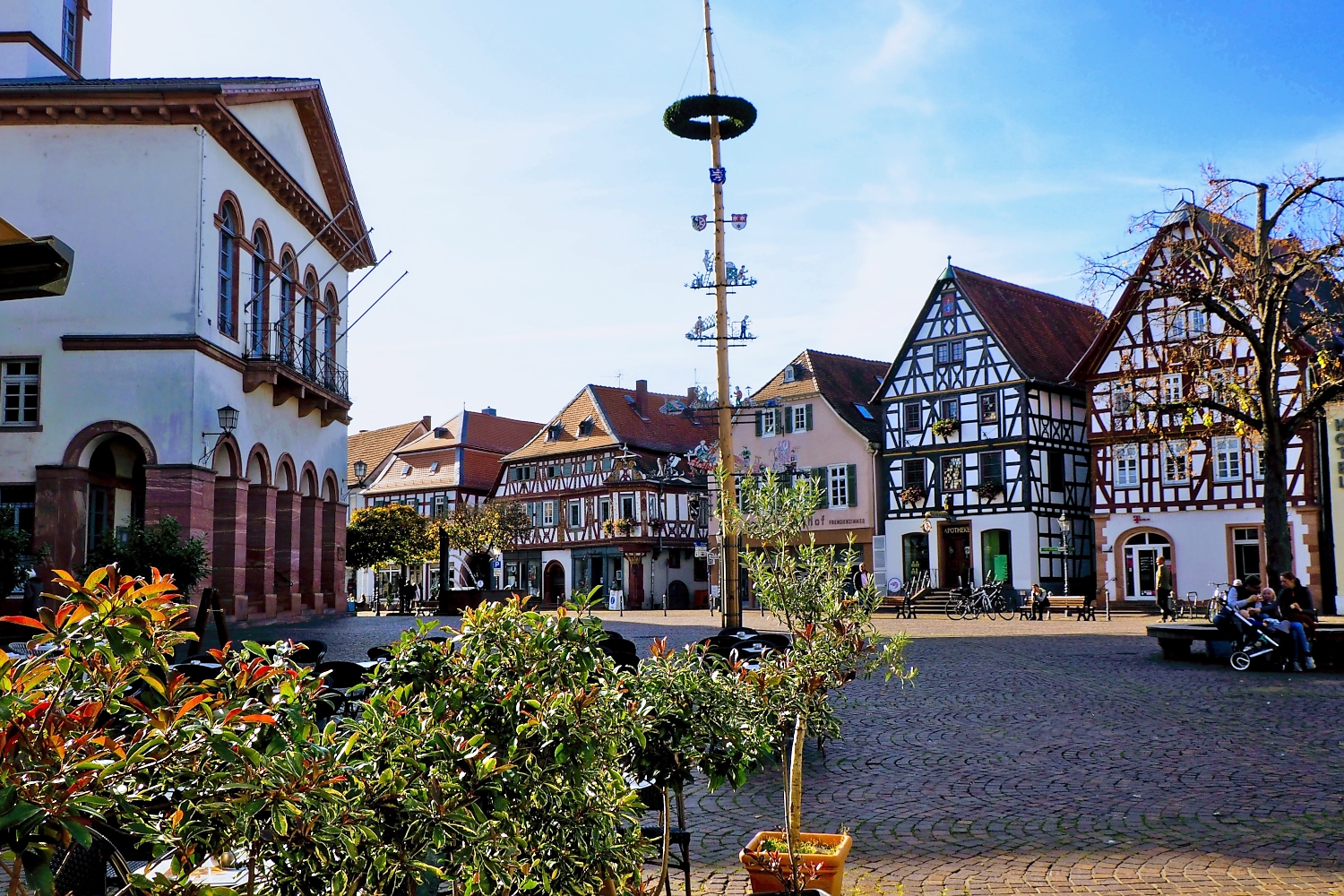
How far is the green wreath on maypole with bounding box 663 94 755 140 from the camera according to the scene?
2216 cm

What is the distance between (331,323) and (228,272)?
8.50 meters

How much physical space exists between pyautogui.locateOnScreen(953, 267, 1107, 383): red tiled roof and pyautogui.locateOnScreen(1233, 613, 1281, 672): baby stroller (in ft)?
88.6

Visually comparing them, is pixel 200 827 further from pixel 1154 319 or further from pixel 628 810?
pixel 1154 319

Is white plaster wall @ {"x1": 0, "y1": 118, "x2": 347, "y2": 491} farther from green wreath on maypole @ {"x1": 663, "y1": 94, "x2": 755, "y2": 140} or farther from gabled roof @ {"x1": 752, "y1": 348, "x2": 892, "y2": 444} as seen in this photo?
gabled roof @ {"x1": 752, "y1": 348, "x2": 892, "y2": 444}

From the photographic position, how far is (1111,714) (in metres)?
12.9

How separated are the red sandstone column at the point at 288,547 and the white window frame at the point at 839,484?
2522cm

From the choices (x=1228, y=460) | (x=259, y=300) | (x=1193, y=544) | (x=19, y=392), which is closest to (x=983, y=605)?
(x=1193, y=544)

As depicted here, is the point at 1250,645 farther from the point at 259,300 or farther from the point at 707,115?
the point at 259,300

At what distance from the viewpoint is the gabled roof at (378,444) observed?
8369cm

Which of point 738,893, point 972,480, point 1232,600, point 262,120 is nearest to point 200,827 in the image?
point 738,893

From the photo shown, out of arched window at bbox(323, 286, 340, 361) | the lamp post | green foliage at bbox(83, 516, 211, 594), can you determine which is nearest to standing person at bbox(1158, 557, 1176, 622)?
the lamp post

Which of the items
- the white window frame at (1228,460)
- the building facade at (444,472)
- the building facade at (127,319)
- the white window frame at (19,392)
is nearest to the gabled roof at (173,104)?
the building facade at (127,319)

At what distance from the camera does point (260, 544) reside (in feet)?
93.8

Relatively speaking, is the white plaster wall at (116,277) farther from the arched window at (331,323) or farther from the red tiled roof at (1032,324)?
the red tiled roof at (1032,324)
